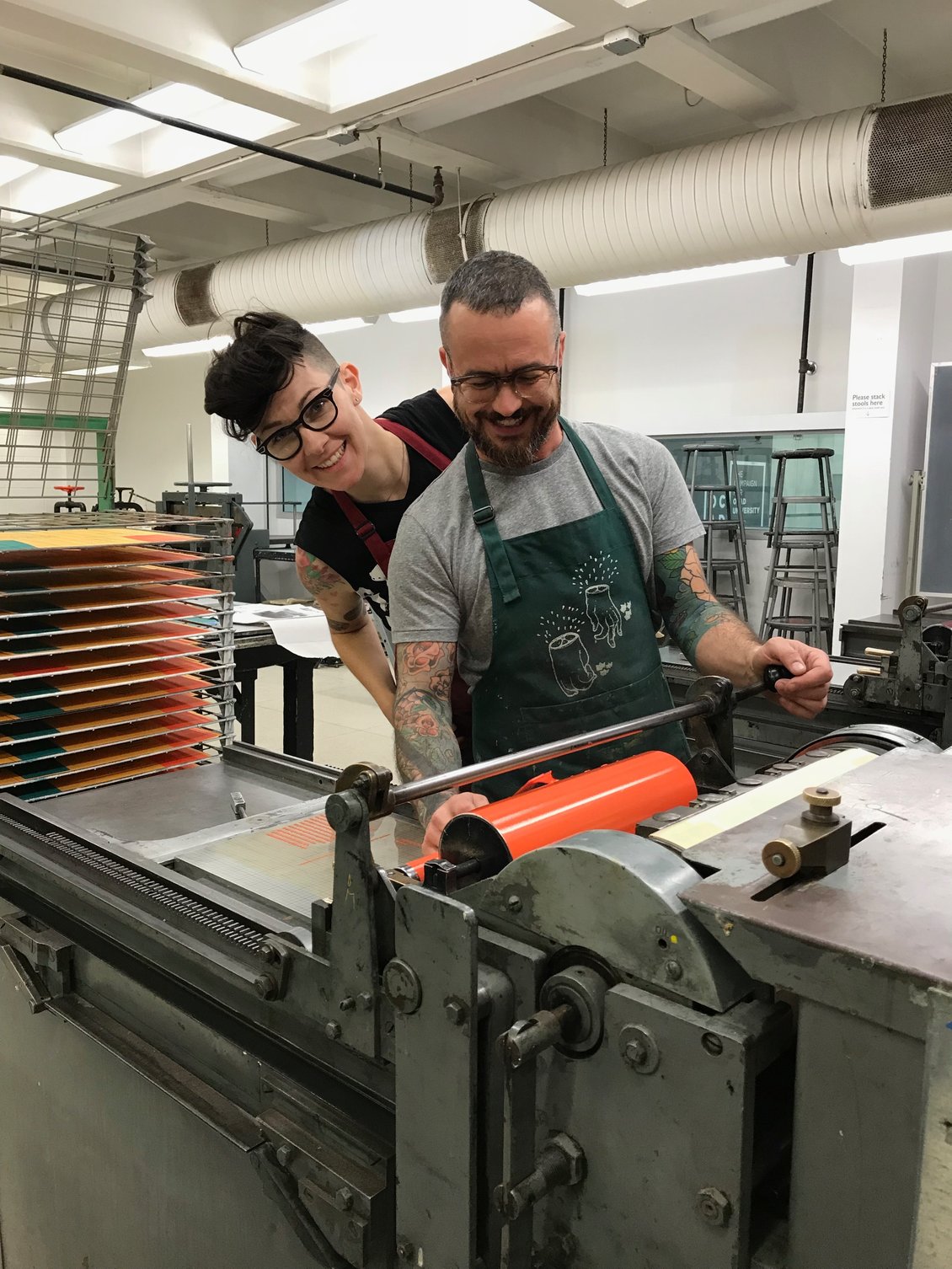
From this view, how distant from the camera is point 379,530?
160 centimetres

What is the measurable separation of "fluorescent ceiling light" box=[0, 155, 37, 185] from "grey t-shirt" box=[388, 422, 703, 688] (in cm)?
457

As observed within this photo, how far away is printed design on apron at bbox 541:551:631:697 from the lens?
1343 millimetres

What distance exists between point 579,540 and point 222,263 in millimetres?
5521

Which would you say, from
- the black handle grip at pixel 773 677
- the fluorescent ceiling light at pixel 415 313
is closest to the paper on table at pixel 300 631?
the black handle grip at pixel 773 677

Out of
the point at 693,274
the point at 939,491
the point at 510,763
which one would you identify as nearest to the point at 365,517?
the point at 510,763

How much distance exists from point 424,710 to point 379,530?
0.41 m

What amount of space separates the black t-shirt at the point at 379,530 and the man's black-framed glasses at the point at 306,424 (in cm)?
18

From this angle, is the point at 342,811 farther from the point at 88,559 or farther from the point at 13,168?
the point at 13,168

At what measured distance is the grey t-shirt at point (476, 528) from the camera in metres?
1.34

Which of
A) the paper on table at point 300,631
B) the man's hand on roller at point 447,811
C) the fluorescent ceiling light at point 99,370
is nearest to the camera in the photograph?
the man's hand on roller at point 447,811

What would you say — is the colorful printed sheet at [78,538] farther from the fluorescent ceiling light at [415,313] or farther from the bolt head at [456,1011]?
the fluorescent ceiling light at [415,313]

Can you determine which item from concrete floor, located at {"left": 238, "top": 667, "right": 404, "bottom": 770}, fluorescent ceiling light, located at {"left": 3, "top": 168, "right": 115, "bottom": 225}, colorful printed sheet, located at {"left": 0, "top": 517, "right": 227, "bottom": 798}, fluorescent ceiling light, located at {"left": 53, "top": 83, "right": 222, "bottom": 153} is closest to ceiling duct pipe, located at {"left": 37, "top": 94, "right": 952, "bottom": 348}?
fluorescent ceiling light, located at {"left": 3, "top": 168, "right": 115, "bottom": 225}

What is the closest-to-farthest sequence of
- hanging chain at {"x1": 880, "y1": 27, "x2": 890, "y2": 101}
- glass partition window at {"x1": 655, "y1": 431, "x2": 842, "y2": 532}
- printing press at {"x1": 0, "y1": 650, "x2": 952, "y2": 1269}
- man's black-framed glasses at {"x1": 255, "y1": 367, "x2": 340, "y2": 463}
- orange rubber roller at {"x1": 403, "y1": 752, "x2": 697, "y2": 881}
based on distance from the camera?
printing press at {"x1": 0, "y1": 650, "x2": 952, "y2": 1269} → orange rubber roller at {"x1": 403, "y1": 752, "x2": 697, "y2": 881} → man's black-framed glasses at {"x1": 255, "y1": 367, "x2": 340, "y2": 463} → hanging chain at {"x1": 880, "y1": 27, "x2": 890, "y2": 101} → glass partition window at {"x1": 655, "y1": 431, "x2": 842, "y2": 532}

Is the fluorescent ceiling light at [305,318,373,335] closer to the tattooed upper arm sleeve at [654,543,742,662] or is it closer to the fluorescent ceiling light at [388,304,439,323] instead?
the fluorescent ceiling light at [388,304,439,323]
